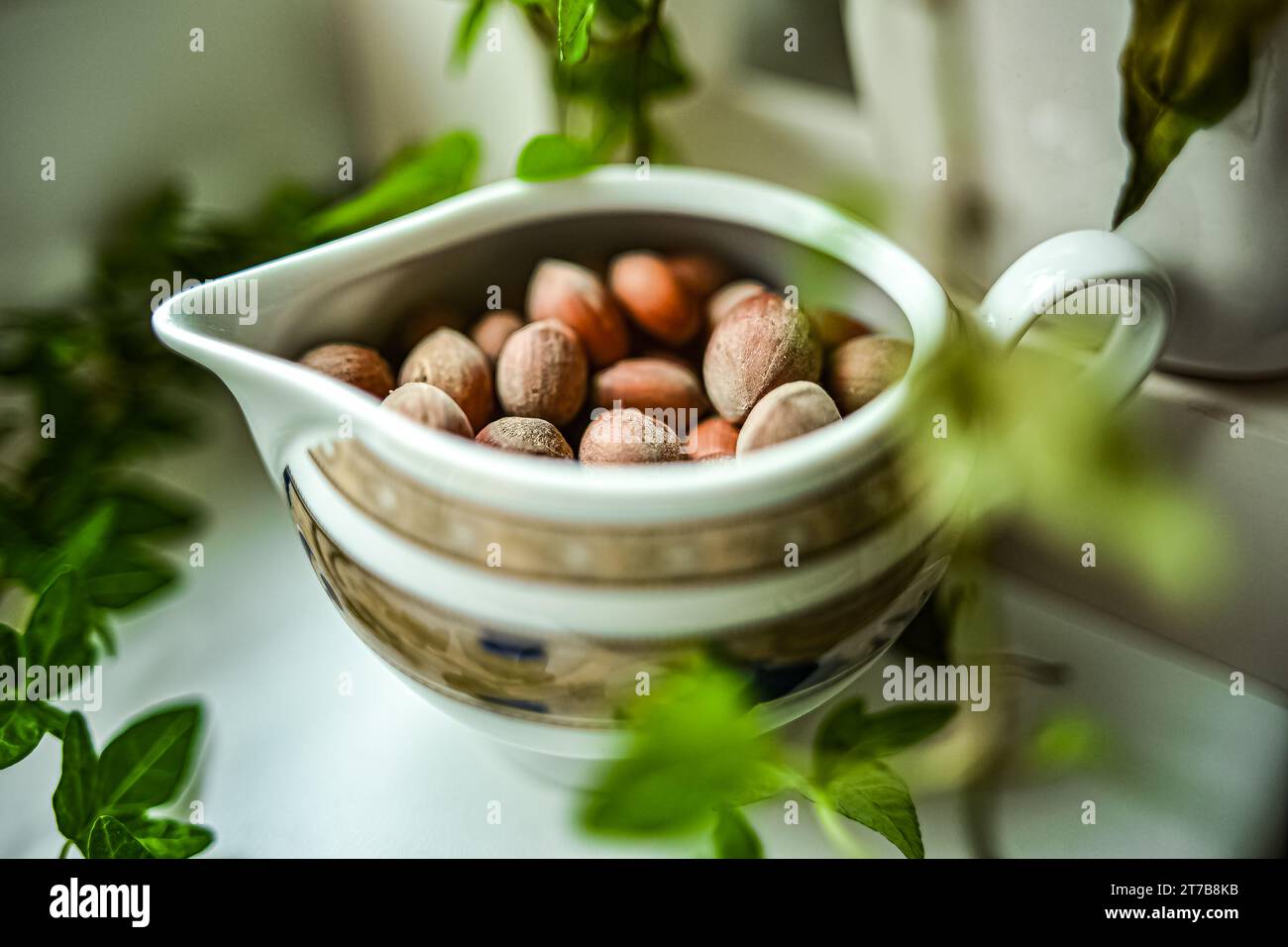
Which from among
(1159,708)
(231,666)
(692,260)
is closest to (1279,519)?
(1159,708)

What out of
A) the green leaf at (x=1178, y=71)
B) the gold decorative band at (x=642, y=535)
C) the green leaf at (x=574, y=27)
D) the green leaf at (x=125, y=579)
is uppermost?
the green leaf at (x=574, y=27)

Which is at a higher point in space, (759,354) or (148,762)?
(759,354)

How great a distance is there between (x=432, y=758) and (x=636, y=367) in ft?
0.43

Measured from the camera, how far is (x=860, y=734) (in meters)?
0.29

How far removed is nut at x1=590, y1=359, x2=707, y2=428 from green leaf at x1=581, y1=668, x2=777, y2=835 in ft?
0.29

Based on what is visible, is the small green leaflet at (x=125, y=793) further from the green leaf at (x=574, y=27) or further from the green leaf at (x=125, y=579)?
the green leaf at (x=574, y=27)

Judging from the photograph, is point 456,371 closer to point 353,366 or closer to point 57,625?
point 353,366

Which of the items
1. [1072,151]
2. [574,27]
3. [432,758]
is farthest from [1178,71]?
[432,758]

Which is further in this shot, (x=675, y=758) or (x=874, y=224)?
(x=874, y=224)

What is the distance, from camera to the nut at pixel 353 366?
0.95 ft

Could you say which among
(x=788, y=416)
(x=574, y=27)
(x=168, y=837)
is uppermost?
(x=574, y=27)

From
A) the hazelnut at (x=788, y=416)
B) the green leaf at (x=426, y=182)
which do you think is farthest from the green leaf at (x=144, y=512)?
the hazelnut at (x=788, y=416)
